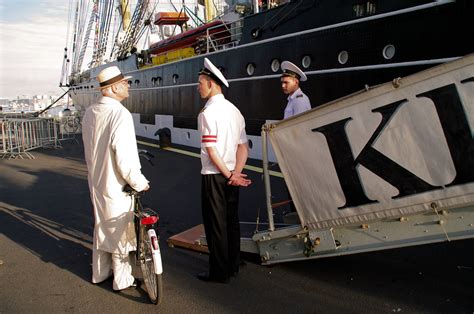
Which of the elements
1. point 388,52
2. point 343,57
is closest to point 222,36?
point 343,57

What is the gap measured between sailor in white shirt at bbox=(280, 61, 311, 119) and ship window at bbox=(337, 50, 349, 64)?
10.5 feet

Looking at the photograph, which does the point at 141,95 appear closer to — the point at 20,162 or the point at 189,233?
the point at 20,162

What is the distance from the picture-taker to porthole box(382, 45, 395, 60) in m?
6.88

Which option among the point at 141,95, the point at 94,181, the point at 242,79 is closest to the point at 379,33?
the point at 242,79

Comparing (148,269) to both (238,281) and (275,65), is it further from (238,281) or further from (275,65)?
(275,65)

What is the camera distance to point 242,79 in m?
10.4

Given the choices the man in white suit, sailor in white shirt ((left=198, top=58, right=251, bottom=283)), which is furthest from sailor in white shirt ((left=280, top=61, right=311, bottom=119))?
the man in white suit

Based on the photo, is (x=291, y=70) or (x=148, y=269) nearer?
(x=148, y=269)

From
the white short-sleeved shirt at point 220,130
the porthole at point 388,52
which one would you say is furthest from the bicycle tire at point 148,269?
the porthole at point 388,52

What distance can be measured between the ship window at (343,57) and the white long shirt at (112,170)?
5.39 metres

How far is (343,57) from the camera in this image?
7.76 m

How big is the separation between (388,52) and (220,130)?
470 centimetres

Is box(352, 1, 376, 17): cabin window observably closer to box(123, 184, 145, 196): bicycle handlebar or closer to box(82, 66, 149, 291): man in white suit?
box(82, 66, 149, 291): man in white suit

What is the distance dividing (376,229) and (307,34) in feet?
20.3
